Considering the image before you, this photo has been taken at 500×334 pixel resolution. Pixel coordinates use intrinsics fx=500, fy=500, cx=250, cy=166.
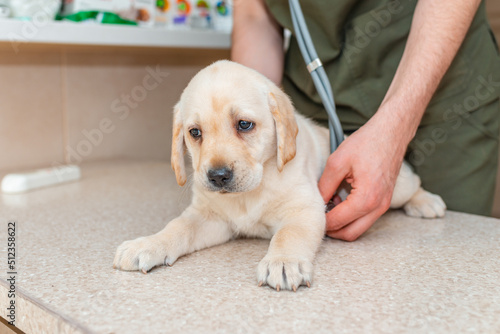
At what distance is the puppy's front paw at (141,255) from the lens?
2.75 ft

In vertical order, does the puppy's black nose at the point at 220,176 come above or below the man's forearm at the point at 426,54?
below

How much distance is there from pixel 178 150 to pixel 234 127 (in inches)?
6.1

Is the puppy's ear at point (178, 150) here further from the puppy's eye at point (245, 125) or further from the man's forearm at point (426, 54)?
the man's forearm at point (426, 54)

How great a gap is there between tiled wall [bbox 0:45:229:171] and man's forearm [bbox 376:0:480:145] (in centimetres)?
101

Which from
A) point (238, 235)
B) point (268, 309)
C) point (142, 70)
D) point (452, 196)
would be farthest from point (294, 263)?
point (142, 70)

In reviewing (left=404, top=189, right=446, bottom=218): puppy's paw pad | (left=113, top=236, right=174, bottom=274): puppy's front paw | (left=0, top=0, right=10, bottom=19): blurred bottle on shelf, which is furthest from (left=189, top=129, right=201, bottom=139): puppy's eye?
(left=0, top=0, right=10, bottom=19): blurred bottle on shelf

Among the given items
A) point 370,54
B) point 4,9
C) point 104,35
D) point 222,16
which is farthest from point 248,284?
point 222,16

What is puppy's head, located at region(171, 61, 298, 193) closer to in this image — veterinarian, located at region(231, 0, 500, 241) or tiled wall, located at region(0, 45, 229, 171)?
veterinarian, located at region(231, 0, 500, 241)

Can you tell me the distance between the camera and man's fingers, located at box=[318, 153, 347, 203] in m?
1.00

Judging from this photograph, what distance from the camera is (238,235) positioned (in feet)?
3.49

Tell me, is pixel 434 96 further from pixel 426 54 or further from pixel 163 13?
pixel 163 13

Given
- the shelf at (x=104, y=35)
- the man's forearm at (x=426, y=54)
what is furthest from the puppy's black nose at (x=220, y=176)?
the shelf at (x=104, y=35)

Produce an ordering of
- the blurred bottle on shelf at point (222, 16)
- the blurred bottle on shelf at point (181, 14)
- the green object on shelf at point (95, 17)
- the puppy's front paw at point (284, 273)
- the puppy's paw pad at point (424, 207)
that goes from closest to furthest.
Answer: the puppy's front paw at point (284, 273) < the puppy's paw pad at point (424, 207) < the green object on shelf at point (95, 17) < the blurred bottle on shelf at point (181, 14) < the blurred bottle on shelf at point (222, 16)

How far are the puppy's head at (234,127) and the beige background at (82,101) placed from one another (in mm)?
812
